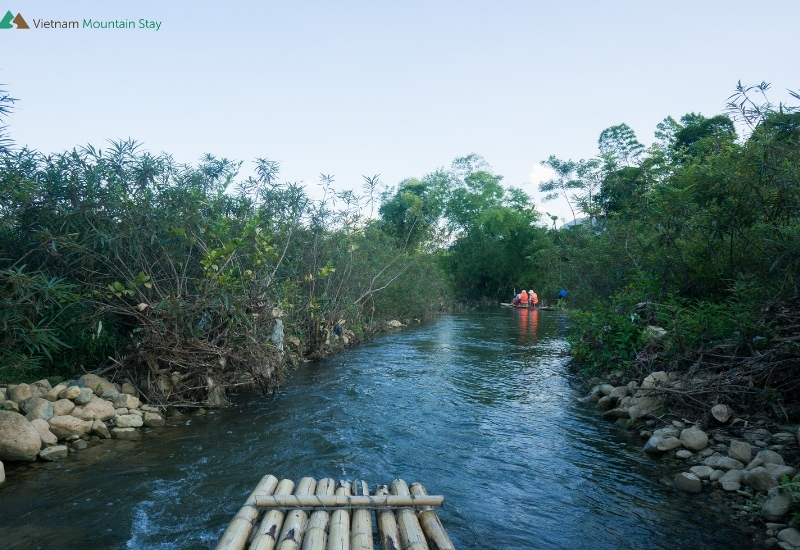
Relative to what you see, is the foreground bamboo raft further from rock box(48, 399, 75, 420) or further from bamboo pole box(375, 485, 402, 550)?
rock box(48, 399, 75, 420)

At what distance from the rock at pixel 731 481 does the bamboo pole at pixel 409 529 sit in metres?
3.60

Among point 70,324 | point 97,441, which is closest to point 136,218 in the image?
point 70,324

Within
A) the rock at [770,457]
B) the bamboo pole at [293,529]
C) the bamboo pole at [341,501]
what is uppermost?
the rock at [770,457]

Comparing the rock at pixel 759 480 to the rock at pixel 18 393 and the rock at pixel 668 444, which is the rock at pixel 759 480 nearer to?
the rock at pixel 668 444

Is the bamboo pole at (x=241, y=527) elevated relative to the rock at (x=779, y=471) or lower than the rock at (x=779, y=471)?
lower

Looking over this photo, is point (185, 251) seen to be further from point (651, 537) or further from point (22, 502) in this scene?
point (651, 537)

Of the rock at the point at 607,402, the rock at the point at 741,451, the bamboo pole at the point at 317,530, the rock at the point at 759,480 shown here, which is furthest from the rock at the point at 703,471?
the bamboo pole at the point at 317,530

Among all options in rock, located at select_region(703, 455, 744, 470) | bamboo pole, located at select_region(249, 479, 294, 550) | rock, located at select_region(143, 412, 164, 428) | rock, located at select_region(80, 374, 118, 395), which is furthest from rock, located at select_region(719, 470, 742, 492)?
rock, located at select_region(80, 374, 118, 395)

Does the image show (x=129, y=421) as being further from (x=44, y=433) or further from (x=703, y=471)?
(x=703, y=471)

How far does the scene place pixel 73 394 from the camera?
8031 mm

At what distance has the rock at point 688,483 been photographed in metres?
6.19

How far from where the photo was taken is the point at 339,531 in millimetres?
4219

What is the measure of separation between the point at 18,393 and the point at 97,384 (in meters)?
1.26

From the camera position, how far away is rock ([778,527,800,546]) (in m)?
4.84
